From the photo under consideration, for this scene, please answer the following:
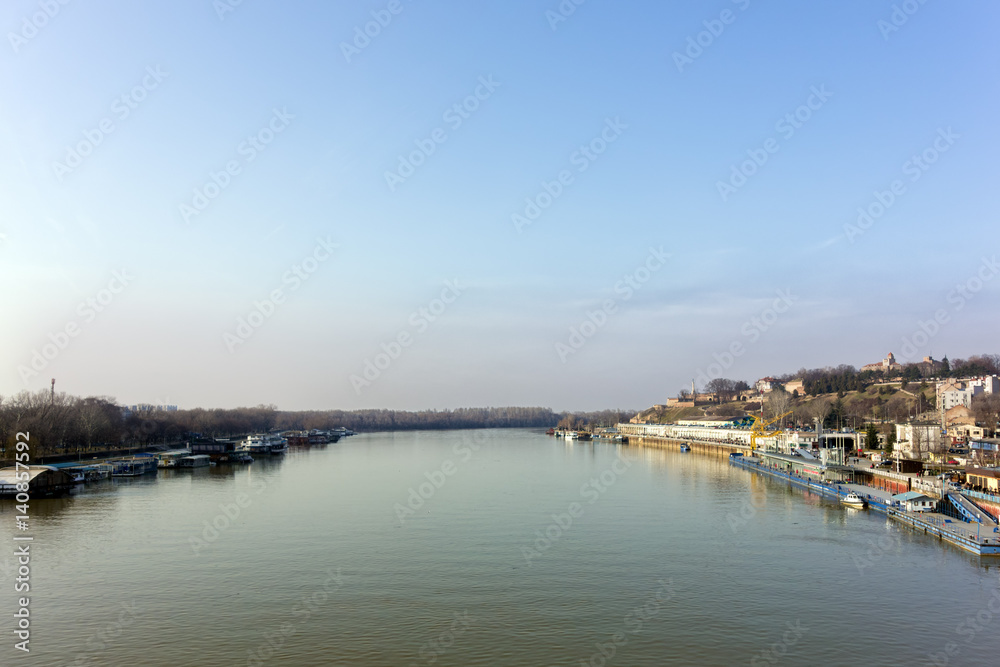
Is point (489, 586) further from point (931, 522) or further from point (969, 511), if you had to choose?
point (969, 511)

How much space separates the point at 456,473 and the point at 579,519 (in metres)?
14.1

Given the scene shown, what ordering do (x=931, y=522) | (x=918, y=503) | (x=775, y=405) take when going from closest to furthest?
(x=931, y=522)
(x=918, y=503)
(x=775, y=405)

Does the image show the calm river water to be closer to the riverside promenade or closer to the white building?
the riverside promenade

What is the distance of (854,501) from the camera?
22469 millimetres

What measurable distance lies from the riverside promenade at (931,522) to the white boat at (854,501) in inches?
7.5

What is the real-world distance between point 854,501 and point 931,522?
16.7 ft

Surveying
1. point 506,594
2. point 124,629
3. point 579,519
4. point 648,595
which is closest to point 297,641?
point 124,629

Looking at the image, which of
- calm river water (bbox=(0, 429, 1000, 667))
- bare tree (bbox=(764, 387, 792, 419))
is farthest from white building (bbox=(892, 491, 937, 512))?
bare tree (bbox=(764, 387, 792, 419))

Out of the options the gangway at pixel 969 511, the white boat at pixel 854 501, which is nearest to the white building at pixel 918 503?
the gangway at pixel 969 511

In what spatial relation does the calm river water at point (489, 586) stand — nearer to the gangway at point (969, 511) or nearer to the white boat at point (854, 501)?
the white boat at point (854, 501)

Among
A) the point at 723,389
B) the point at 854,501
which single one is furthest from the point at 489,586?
the point at 723,389

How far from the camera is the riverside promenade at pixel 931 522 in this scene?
14.8 meters

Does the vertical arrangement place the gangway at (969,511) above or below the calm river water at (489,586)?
above

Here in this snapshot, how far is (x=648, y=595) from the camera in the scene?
11820 millimetres
